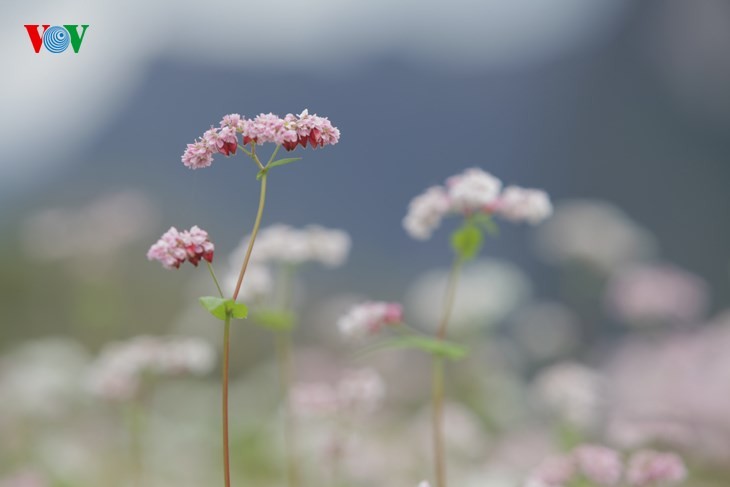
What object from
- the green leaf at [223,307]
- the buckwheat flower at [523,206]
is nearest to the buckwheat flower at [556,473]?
the buckwheat flower at [523,206]

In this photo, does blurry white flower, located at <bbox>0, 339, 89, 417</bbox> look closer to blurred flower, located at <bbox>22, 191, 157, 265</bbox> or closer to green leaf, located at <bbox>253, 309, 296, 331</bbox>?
blurred flower, located at <bbox>22, 191, 157, 265</bbox>

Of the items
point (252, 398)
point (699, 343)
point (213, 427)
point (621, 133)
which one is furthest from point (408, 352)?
point (621, 133)

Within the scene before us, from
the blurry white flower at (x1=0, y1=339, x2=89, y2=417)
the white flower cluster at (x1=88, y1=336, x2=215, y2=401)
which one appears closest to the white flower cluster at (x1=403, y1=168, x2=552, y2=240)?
the white flower cluster at (x1=88, y1=336, x2=215, y2=401)

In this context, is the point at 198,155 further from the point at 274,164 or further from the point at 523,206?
the point at 523,206

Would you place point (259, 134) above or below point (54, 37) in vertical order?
below

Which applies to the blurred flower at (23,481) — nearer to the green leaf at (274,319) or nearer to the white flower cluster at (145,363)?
the white flower cluster at (145,363)

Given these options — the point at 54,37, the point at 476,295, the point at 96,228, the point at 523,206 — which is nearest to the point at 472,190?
the point at 523,206

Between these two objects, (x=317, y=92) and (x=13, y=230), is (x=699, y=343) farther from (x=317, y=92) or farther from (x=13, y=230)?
(x=13, y=230)
